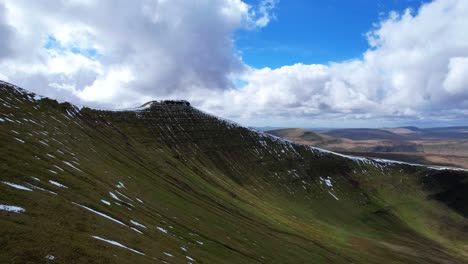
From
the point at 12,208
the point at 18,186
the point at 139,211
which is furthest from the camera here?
the point at 139,211

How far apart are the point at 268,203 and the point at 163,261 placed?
137 metres

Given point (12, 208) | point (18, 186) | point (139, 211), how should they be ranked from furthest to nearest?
point (139, 211) → point (18, 186) → point (12, 208)

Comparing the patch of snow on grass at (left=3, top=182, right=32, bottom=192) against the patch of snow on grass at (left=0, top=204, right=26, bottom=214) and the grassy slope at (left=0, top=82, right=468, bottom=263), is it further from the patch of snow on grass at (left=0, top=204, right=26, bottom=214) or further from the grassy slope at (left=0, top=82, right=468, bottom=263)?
the patch of snow on grass at (left=0, top=204, right=26, bottom=214)

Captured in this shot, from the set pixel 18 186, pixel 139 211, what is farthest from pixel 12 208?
pixel 139 211

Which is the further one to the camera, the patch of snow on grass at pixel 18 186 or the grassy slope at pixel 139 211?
the patch of snow on grass at pixel 18 186

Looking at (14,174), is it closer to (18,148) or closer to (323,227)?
(18,148)

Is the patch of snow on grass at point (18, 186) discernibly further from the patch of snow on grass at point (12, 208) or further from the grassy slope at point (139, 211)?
the patch of snow on grass at point (12, 208)

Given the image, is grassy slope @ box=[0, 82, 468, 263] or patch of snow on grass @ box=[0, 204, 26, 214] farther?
grassy slope @ box=[0, 82, 468, 263]

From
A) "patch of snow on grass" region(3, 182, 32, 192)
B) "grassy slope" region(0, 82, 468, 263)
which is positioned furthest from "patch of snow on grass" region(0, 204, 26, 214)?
"patch of snow on grass" region(3, 182, 32, 192)

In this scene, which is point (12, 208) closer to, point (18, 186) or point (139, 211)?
point (18, 186)

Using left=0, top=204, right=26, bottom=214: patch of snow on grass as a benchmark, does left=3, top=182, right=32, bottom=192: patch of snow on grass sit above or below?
above

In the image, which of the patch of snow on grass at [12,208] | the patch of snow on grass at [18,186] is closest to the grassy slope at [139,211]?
the patch of snow on grass at [18,186]

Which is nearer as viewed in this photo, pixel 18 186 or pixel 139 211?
pixel 18 186

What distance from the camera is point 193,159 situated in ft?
636
